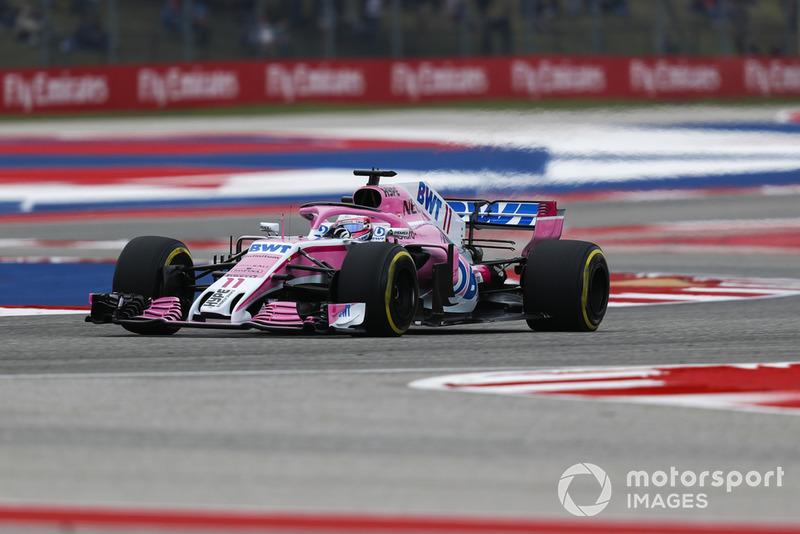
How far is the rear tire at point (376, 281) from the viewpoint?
932 centimetres

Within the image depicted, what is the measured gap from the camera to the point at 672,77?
1340 inches

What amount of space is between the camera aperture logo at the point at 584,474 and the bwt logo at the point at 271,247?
445 cm

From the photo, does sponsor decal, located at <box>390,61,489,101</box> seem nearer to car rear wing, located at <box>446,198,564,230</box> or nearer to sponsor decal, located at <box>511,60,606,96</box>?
sponsor decal, located at <box>511,60,606,96</box>

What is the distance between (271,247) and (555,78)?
943 inches

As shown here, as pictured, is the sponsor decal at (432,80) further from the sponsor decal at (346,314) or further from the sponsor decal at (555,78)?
the sponsor decal at (346,314)

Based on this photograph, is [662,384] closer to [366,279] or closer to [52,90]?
[366,279]

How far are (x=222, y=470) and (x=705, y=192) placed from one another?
1684 cm

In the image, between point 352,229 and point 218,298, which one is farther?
point 352,229

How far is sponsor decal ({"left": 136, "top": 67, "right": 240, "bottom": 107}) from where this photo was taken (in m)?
32.2

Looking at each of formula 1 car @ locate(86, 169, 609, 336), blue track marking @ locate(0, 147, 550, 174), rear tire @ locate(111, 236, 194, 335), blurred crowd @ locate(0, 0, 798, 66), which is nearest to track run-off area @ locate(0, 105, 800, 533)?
formula 1 car @ locate(86, 169, 609, 336)

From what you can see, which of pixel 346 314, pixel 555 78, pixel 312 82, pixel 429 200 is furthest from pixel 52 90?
pixel 346 314

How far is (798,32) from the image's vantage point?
36.0 metres

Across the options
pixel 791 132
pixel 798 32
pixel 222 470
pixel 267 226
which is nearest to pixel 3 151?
pixel 791 132

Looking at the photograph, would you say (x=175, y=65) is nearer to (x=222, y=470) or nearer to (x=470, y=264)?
(x=470, y=264)
